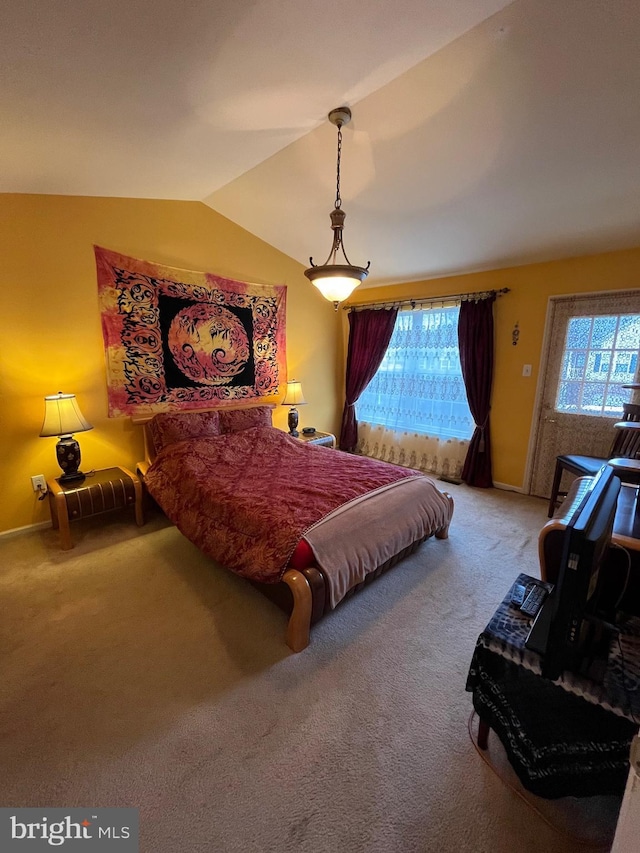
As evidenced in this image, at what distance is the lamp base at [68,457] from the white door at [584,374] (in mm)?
4183

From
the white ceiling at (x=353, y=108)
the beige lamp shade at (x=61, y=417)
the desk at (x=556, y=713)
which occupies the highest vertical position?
the white ceiling at (x=353, y=108)

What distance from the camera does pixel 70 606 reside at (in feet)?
6.79

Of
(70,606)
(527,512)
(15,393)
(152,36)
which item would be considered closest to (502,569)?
(527,512)

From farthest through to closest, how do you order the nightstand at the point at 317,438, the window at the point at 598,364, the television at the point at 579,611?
the nightstand at the point at 317,438 → the window at the point at 598,364 → the television at the point at 579,611

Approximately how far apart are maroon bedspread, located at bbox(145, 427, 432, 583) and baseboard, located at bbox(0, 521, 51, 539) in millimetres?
921

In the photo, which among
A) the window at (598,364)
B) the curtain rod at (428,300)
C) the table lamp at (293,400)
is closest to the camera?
the window at (598,364)

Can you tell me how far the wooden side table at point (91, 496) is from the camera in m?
2.57

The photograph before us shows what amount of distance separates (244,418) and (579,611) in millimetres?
3124

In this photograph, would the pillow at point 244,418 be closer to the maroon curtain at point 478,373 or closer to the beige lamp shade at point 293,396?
the beige lamp shade at point 293,396

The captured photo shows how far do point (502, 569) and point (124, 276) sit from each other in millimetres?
3766

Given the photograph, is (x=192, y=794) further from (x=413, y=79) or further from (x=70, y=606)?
(x=413, y=79)

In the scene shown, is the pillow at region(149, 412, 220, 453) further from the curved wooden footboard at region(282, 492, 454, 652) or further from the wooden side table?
the curved wooden footboard at region(282, 492, 454, 652)

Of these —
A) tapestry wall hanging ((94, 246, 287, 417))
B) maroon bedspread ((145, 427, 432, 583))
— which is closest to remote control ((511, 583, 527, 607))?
maroon bedspread ((145, 427, 432, 583))

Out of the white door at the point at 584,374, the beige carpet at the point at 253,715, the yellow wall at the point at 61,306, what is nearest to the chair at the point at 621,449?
the white door at the point at 584,374
